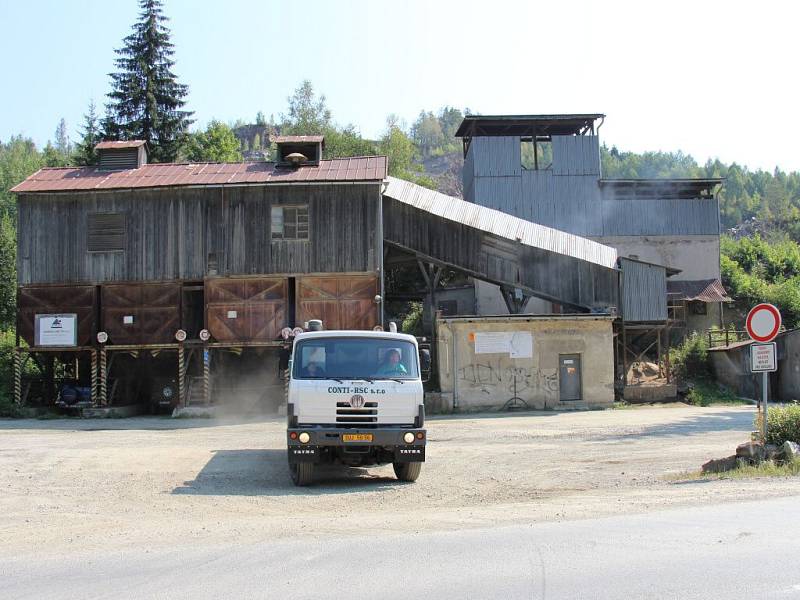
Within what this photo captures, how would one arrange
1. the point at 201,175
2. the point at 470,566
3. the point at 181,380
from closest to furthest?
1. the point at 470,566
2. the point at 181,380
3. the point at 201,175

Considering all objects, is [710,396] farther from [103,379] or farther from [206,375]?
[103,379]

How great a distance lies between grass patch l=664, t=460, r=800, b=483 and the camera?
1293 centimetres

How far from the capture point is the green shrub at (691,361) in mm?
38688

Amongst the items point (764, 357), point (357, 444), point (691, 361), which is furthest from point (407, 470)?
point (691, 361)

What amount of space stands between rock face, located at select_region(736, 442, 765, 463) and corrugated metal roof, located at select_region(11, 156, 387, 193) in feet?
68.2

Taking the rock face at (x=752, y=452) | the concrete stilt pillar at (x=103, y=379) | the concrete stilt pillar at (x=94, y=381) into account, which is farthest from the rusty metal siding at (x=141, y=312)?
the rock face at (x=752, y=452)

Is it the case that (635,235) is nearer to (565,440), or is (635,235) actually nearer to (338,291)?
(338,291)

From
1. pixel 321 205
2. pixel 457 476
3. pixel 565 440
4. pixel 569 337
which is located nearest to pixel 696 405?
pixel 569 337

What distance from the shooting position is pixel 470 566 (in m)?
7.36

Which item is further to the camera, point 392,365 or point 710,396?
point 710,396

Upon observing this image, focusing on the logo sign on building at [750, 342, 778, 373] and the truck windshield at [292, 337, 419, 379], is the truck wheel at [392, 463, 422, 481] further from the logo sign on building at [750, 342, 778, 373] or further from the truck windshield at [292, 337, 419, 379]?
the logo sign on building at [750, 342, 778, 373]

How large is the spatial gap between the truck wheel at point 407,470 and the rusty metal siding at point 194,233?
18.9m

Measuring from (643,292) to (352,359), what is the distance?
23849 millimetres

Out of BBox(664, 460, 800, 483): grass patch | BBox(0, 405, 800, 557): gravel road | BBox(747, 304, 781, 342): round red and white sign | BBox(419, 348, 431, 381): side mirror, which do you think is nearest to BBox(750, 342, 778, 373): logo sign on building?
BBox(747, 304, 781, 342): round red and white sign
